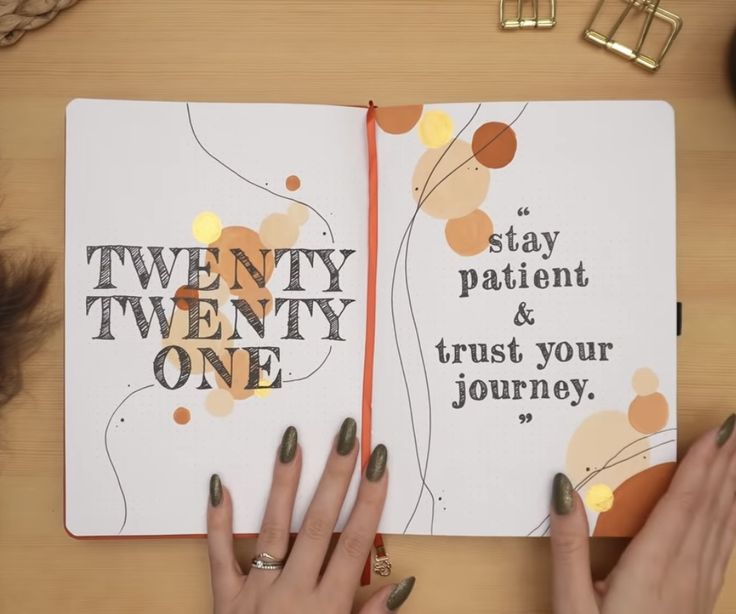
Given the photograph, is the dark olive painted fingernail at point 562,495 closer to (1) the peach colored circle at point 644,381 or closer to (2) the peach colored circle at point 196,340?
(1) the peach colored circle at point 644,381

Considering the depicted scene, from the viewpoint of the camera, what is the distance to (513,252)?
0.69 meters

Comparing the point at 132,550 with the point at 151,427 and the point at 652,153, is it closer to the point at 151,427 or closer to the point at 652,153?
the point at 151,427

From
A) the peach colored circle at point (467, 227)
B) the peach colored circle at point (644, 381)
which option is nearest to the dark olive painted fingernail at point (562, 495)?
the peach colored circle at point (644, 381)

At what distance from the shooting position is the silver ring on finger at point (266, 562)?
671 mm

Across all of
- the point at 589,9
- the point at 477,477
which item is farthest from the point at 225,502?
the point at 589,9

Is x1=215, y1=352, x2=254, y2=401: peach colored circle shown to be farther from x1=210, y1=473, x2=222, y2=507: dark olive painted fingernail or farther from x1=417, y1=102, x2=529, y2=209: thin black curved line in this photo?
x1=417, y1=102, x2=529, y2=209: thin black curved line

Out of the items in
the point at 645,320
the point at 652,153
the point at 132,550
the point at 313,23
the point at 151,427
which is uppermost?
the point at 313,23

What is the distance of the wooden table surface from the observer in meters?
0.69

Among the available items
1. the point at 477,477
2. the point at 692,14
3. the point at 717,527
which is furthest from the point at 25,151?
the point at 717,527

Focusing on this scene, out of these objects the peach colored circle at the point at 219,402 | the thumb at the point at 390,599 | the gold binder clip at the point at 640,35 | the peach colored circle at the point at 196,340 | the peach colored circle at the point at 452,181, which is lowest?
the thumb at the point at 390,599

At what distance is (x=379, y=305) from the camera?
2.27 feet

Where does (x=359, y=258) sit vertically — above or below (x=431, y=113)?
below

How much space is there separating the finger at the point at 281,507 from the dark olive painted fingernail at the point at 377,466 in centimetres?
7

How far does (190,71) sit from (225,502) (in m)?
0.44
